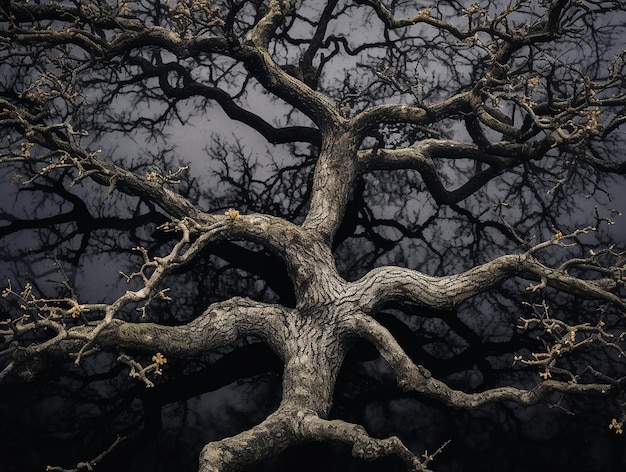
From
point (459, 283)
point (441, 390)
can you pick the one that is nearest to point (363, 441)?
point (441, 390)

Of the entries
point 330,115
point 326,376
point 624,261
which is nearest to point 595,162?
point 624,261

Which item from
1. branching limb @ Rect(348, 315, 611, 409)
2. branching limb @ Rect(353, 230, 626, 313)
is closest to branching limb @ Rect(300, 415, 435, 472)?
branching limb @ Rect(348, 315, 611, 409)

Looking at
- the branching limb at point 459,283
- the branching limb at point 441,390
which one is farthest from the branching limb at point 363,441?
the branching limb at point 459,283

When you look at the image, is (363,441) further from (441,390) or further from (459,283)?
(459,283)

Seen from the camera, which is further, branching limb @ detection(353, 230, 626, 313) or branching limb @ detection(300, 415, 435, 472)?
branching limb @ detection(353, 230, 626, 313)

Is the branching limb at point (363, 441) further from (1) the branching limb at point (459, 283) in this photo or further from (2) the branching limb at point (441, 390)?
(1) the branching limb at point (459, 283)

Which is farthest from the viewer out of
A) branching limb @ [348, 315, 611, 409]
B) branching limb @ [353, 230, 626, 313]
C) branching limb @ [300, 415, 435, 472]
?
branching limb @ [353, 230, 626, 313]

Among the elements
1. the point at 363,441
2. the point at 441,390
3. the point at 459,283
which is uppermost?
the point at 459,283

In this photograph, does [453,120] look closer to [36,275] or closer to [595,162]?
[595,162]

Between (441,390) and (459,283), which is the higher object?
(459,283)

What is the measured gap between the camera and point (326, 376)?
3.39m

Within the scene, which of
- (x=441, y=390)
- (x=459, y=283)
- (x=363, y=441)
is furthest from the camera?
(x=459, y=283)

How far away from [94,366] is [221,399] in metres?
0.79

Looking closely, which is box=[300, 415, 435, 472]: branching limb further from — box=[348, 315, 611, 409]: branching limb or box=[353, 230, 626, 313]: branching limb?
box=[353, 230, 626, 313]: branching limb
